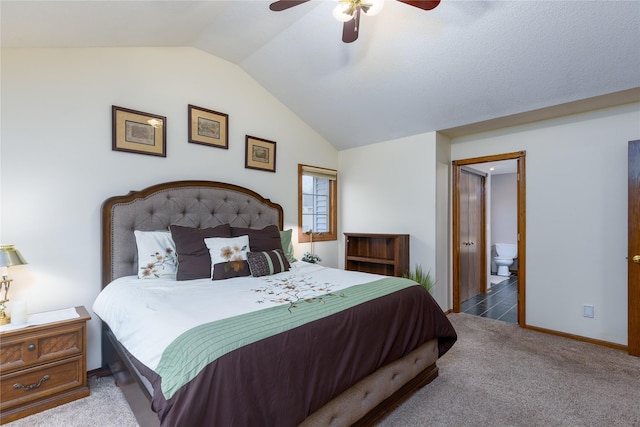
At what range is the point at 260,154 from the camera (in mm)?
3666

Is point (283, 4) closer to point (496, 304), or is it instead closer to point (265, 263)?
point (265, 263)

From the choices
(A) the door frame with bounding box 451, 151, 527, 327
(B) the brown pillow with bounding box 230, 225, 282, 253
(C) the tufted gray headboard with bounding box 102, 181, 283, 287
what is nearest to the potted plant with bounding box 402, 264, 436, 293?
(A) the door frame with bounding box 451, 151, 527, 327

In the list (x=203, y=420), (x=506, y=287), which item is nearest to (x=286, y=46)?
(x=203, y=420)

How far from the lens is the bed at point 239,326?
1171mm

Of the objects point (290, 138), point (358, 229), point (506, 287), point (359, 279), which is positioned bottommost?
point (506, 287)

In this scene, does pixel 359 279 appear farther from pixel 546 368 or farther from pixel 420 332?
pixel 546 368

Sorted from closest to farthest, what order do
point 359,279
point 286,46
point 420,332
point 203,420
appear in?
point 203,420, point 420,332, point 359,279, point 286,46

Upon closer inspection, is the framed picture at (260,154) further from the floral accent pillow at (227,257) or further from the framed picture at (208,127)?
the floral accent pillow at (227,257)

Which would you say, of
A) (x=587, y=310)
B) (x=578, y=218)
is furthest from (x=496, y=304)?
(x=578, y=218)

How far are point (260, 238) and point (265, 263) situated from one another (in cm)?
39

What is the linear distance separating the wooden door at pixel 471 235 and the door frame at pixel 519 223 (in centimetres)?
14

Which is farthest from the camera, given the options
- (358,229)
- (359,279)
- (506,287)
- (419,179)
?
(506,287)

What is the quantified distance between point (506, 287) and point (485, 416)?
421 cm

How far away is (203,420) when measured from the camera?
3.54 ft
